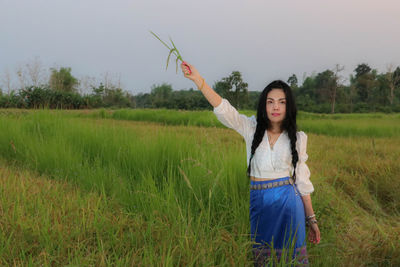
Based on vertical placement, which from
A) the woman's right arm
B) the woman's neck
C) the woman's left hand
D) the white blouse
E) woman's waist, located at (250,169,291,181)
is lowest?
the woman's left hand

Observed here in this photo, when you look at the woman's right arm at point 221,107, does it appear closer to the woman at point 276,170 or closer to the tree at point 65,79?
the woman at point 276,170

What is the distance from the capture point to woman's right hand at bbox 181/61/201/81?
169 centimetres

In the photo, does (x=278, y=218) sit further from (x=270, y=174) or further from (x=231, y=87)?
(x=231, y=87)

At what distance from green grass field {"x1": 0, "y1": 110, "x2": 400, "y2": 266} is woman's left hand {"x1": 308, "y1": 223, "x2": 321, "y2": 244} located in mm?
63

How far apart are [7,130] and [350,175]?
4722mm

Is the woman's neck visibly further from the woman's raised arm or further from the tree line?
the tree line

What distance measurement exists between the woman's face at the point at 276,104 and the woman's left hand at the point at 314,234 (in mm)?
668

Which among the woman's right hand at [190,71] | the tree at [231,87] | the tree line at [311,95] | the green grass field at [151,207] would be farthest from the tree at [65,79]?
the woman's right hand at [190,71]

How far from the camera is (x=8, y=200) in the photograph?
2016 mm

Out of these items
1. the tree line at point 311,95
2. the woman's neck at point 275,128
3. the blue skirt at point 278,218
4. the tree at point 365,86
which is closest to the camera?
the blue skirt at point 278,218

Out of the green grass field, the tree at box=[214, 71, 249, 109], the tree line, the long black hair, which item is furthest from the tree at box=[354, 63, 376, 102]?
the long black hair

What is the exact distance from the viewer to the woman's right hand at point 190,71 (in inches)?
66.7

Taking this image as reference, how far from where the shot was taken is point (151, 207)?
192 cm

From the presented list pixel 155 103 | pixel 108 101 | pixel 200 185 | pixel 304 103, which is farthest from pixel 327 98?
pixel 200 185
